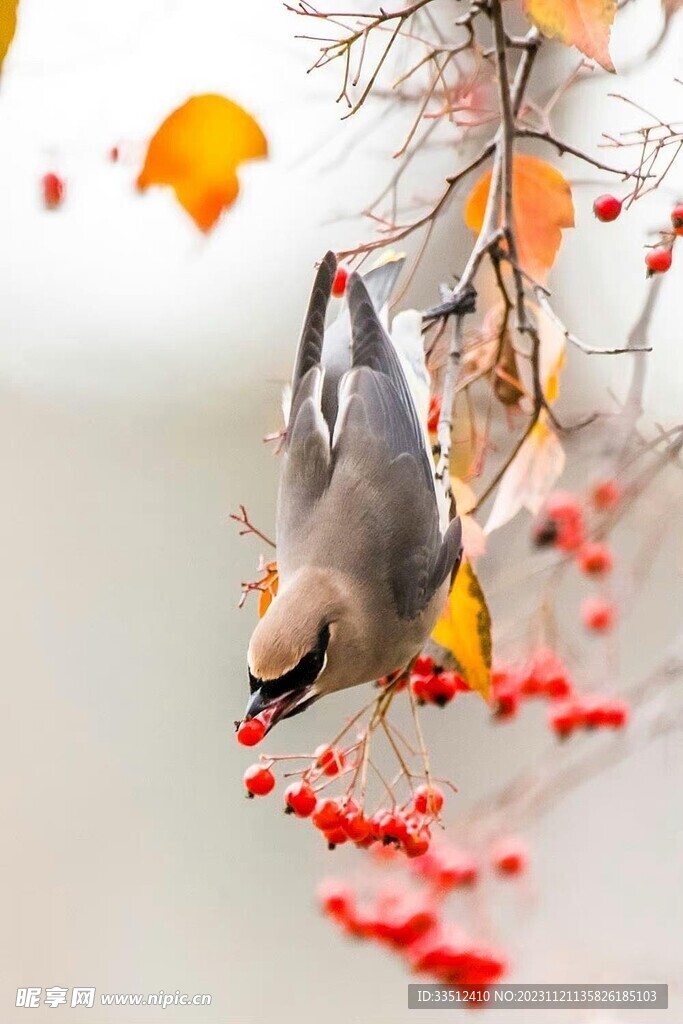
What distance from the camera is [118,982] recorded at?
975mm

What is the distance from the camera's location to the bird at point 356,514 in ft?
2.70

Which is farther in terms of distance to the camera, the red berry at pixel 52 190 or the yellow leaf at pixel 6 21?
the red berry at pixel 52 190

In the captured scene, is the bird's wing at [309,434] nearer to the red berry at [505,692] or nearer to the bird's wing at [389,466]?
the bird's wing at [389,466]

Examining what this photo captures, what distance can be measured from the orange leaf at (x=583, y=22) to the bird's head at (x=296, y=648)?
457 millimetres

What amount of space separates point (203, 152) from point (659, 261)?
436 mm

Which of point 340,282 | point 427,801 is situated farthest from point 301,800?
point 340,282

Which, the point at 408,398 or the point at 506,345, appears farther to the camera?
the point at 506,345

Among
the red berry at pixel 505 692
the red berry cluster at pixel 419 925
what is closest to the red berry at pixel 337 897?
the red berry cluster at pixel 419 925

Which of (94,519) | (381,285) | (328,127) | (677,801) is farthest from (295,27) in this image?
(677,801)

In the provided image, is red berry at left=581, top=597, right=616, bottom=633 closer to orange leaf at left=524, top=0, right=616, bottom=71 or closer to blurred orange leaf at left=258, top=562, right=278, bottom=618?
blurred orange leaf at left=258, top=562, right=278, bottom=618

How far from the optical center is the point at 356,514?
859mm

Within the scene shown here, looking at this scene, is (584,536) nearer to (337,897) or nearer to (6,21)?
(337,897)

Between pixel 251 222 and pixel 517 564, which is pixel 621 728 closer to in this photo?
pixel 517 564

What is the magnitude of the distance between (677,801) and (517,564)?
27 centimetres
